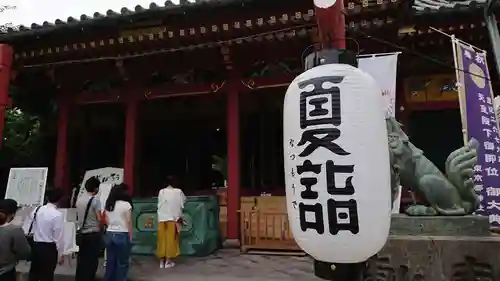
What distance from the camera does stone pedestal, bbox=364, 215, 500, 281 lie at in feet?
16.1

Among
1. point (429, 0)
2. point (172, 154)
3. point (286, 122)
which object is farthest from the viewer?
point (172, 154)

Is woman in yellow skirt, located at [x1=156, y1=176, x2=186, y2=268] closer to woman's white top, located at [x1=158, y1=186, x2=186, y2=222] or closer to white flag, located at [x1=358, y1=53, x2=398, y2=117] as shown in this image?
woman's white top, located at [x1=158, y1=186, x2=186, y2=222]

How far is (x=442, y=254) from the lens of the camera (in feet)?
16.3

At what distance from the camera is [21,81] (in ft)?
33.7

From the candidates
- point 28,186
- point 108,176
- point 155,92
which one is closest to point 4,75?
point 28,186

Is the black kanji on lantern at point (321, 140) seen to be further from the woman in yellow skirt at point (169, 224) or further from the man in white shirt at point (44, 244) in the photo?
the woman in yellow skirt at point (169, 224)

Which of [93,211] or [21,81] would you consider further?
[21,81]

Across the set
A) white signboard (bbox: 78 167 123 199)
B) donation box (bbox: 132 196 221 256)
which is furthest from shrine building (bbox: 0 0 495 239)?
donation box (bbox: 132 196 221 256)

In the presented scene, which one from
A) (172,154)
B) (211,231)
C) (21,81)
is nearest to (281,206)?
(211,231)

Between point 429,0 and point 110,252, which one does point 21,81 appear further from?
point 429,0

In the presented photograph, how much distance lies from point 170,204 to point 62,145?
3912 millimetres

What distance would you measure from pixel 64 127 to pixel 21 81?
1.51 meters

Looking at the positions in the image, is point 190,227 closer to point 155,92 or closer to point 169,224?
point 169,224

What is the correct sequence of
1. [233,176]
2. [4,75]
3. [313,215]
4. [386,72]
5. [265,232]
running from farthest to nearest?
1. [4,75]
2. [233,176]
3. [265,232]
4. [386,72]
5. [313,215]
